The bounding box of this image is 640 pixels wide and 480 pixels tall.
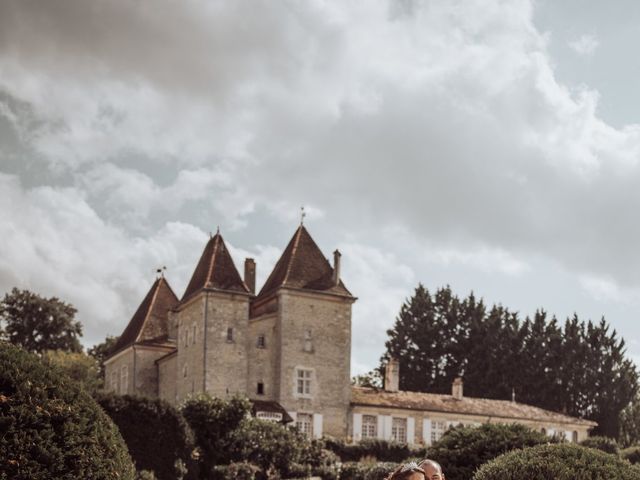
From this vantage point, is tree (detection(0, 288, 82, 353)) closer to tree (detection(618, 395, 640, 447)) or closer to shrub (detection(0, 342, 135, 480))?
tree (detection(618, 395, 640, 447))

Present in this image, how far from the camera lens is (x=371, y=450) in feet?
131

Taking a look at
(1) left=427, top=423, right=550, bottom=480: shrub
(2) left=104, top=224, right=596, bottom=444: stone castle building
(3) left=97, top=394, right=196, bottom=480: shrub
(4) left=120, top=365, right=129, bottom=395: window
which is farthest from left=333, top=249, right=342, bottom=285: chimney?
(1) left=427, top=423, right=550, bottom=480: shrub

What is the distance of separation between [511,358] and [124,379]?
28371 millimetres

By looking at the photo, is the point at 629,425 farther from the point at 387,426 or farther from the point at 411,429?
Answer: the point at 387,426

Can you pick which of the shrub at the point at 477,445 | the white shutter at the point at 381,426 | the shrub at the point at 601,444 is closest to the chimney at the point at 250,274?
the white shutter at the point at 381,426

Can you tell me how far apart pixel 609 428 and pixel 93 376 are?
35.3 metres

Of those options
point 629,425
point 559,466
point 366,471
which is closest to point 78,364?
point 366,471

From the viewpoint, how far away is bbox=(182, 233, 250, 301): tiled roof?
4528 cm

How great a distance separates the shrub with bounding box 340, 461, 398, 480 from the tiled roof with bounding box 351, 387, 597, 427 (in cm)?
1951

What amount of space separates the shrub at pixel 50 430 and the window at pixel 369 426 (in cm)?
3845

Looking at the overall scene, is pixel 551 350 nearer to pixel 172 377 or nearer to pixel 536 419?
pixel 536 419

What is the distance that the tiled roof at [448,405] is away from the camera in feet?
156

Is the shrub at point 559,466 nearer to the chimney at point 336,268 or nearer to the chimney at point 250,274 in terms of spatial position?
the chimney at point 336,268

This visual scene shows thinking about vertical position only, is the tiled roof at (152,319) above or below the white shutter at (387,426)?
above
